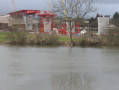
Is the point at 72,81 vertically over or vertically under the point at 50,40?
under

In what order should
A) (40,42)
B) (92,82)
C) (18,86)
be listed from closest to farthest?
1. (18,86)
2. (92,82)
3. (40,42)

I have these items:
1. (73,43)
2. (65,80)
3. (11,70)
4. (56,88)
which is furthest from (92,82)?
(73,43)

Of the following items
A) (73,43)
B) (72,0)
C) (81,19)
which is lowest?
(73,43)

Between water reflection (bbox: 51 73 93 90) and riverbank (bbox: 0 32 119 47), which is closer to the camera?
water reflection (bbox: 51 73 93 90)

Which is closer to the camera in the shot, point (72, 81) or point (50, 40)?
point (72, 81)

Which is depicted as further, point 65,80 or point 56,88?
point 65,80

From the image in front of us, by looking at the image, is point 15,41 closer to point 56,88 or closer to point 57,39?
point 57,39

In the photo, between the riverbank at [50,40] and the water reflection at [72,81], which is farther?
the riverbank at [50,40]

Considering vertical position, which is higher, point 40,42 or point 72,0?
point 72,0

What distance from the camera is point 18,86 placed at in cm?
884

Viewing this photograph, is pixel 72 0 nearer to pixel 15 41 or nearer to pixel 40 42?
pixel 40 42

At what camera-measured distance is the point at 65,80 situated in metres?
10.1

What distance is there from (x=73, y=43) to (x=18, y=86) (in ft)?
70.7

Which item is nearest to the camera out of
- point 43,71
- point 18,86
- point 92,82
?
point 18,86
